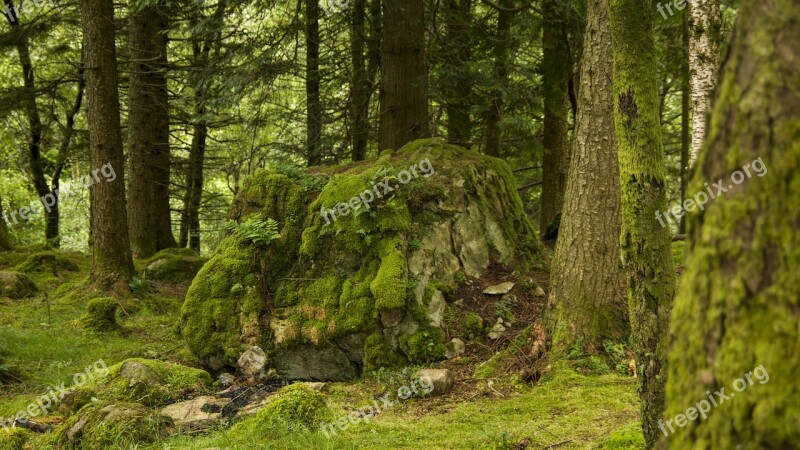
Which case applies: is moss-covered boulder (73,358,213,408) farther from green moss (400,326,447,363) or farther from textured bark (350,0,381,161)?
Result: textured bark (350,0,381,161)

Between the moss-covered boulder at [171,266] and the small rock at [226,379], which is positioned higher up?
the moss-covered boulder at [171,266]

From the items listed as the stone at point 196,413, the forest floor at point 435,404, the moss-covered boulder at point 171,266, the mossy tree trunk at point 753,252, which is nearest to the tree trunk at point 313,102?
the moss-covered boulder at point 171,266

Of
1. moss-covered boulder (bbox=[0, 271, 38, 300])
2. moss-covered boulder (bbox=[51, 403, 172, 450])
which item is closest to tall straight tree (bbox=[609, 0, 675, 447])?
moss-covered boulder (bbox=[51, 403, 172, 450])

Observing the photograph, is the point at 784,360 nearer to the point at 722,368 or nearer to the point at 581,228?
the point at 722,368

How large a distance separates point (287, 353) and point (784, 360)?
6.31m

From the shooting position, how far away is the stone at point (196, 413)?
211 inches

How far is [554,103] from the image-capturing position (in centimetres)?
1197

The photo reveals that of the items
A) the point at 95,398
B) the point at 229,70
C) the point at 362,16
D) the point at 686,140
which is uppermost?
the point at 362,16

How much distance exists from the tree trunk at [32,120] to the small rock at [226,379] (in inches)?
442

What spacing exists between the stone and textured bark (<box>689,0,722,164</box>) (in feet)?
18.8

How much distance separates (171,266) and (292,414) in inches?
380

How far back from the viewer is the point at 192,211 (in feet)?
63.0

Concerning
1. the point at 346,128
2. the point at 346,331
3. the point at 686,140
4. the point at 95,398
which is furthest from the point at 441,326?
the point at 686,140

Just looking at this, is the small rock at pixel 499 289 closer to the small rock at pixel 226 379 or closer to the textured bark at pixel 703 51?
the textured bark at pixel 703 51
